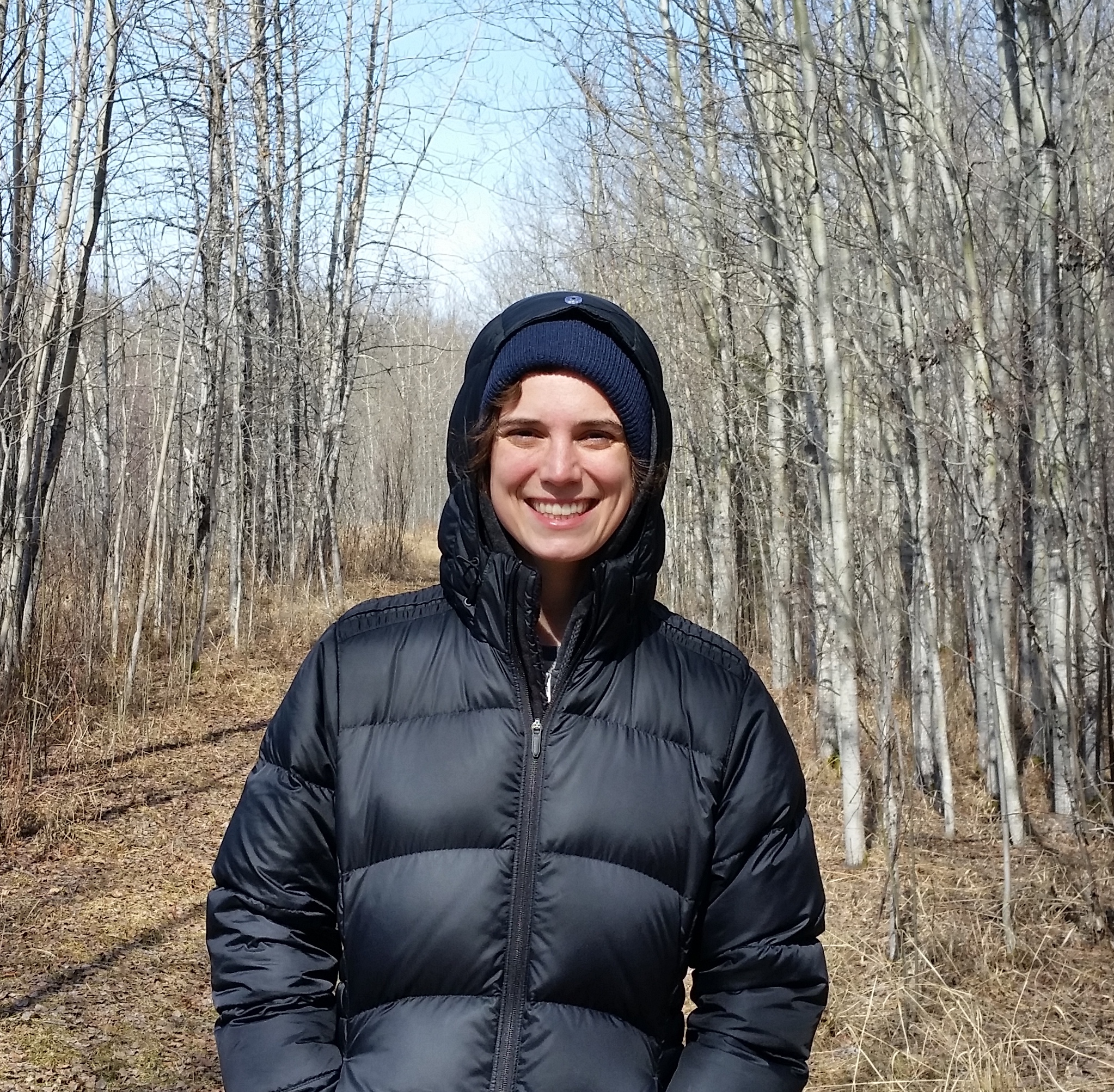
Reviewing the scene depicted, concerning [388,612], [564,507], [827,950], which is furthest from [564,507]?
[827,950]

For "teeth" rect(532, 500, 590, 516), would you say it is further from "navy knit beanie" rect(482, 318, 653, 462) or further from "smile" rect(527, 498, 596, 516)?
"navy knit beanie" rect(482, 318, 653, 462)

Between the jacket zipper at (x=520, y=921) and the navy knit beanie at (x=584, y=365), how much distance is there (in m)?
0.42

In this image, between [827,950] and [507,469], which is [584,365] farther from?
[827,950]

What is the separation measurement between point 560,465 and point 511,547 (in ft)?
0.48

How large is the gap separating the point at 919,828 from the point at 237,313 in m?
8.89

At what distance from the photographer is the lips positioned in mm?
1438

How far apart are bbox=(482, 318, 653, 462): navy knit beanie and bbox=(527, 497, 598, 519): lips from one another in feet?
0.31

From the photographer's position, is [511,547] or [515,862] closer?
[515,862]

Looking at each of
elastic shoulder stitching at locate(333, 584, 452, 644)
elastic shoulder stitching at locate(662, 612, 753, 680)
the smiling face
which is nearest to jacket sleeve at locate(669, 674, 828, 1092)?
elastic shoulder stitching at locate(662, 612, 753, 680)

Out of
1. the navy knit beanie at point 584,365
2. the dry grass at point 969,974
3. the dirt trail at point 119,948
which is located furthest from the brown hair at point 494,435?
the dirt trail at point 119,948

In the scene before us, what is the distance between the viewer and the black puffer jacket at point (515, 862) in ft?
4.39

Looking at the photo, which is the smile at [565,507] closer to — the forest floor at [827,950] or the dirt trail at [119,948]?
the forest floor at [827,950]

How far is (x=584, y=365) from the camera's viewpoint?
1.42m

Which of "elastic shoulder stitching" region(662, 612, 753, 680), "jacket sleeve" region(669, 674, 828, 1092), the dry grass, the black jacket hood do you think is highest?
the black jacket hood
